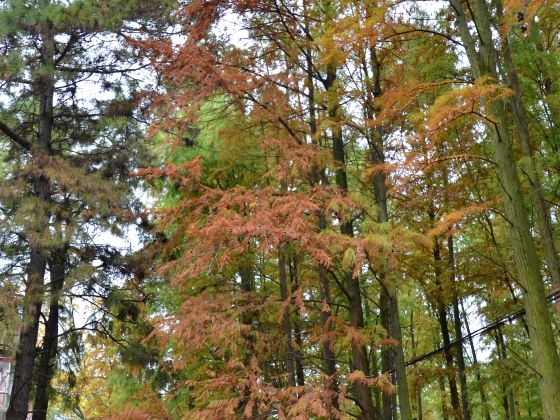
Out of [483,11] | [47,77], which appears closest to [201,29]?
[47,77]

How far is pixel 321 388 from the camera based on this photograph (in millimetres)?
6438

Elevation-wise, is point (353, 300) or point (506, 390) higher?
point (353, 300)

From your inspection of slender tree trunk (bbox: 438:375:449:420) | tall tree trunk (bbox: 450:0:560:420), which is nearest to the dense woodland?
tall tree trunk (bbox: 450:0:560:420)

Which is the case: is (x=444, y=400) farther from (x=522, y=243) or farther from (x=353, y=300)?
(x=522, y=243)

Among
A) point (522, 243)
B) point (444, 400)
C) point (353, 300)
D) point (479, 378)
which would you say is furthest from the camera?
point (444, 400)

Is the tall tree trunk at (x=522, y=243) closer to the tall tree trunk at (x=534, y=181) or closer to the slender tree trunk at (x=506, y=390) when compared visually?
the tall tree trunk at (x=534, y=181)

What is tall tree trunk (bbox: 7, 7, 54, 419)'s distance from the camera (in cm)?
739

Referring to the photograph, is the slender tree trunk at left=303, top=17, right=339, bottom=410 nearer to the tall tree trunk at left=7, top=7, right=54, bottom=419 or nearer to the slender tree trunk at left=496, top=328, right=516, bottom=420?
the slender tree trunk at left=496, top=328, right=516, bottom=420

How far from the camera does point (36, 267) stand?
8.36 m

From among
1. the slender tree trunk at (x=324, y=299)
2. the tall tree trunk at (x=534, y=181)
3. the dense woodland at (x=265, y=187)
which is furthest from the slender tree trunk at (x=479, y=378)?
the slender tree trunk at (x=324, y=299)

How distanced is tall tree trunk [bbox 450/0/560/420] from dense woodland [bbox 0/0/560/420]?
0.02 m

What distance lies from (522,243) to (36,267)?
7.12 meters

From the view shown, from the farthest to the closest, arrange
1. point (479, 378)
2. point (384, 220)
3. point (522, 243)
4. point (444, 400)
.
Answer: point (444, 400) < point (479, 378) < point (384, 220) < point (522, 243)

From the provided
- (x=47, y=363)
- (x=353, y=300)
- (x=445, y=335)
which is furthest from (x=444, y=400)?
(x=47, y=363)
